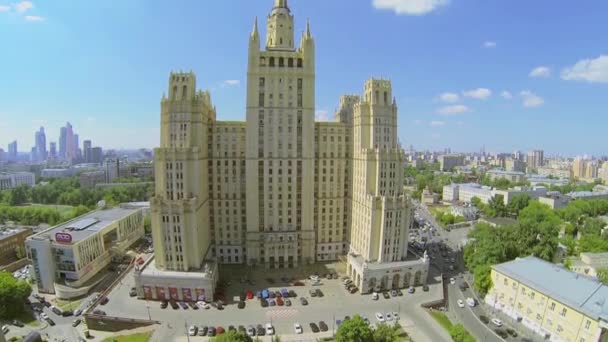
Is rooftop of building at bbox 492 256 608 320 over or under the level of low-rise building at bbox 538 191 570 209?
→ under

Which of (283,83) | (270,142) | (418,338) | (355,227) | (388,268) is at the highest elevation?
(283,83)

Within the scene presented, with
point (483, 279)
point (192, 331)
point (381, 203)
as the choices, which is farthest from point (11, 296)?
point (483, 279)

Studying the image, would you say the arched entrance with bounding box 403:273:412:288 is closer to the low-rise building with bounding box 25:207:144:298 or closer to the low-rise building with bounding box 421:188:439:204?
the low-rise building with bounding box 25:207:144:298

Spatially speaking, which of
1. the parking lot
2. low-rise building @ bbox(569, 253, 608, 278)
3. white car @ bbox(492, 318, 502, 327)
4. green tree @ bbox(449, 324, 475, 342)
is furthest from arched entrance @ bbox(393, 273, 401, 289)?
low-rise building @ bbox(569, 253, 608, 278)

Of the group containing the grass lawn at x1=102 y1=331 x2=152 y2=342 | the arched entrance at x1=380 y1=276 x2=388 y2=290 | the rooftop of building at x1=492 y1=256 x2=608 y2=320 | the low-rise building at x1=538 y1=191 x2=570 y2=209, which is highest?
the low-rise building at x1=538 y1=191 x2=570 y2=209

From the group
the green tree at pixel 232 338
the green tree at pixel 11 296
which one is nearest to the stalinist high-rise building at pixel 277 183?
the green tree at pixel 11 296

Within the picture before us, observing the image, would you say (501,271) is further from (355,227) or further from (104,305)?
(104,305)

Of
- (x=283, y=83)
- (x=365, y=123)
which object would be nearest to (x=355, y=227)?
(x=365, y=123)
